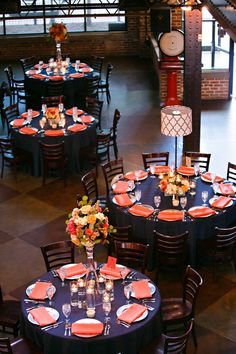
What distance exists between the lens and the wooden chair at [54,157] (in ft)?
37.3

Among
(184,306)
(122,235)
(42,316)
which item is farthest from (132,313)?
(122,235)

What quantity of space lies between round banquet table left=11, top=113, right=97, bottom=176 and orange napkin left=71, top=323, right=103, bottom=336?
5.53 metres

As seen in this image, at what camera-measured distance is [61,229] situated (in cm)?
1006

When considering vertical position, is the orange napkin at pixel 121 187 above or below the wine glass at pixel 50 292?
above

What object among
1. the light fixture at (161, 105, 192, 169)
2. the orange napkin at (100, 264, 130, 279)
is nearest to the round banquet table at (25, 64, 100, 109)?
the light fixture at (161, 105, 192, 169)

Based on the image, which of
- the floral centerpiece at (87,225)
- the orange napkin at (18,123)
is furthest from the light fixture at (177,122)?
the orange napkin at (18,123)

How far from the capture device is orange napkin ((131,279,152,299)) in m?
7.00

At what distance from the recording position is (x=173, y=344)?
21.3ft

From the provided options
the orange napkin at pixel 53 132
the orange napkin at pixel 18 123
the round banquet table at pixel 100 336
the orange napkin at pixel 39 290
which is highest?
the orange napkin at pixel 18 123

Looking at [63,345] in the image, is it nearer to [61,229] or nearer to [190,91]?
[61,229]

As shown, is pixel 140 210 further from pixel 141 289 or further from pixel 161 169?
pixel 141 289

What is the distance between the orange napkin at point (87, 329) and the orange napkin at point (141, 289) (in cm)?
60

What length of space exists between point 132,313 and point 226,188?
125 inches

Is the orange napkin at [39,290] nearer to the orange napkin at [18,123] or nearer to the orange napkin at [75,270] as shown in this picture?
the orange napkin at [75,270]
